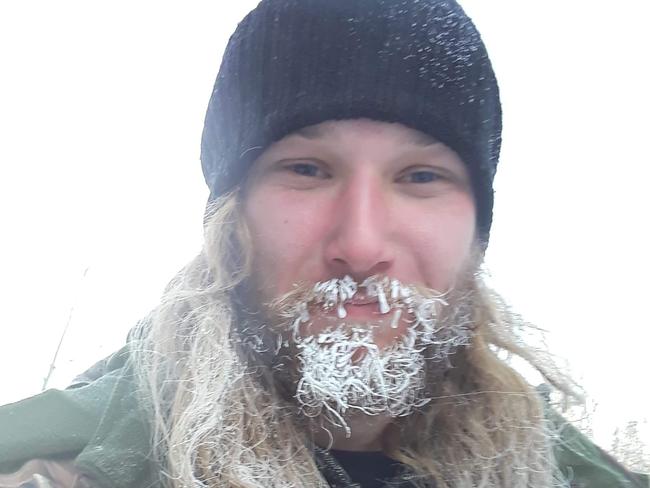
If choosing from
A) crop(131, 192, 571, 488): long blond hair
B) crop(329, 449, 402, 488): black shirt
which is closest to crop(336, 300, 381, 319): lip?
crop(131, 192, 571, 488): long blond hair

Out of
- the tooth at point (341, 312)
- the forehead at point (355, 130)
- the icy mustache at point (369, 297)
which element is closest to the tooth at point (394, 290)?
the icy mustache at point (369, 297)

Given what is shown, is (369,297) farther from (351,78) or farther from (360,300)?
(351,78)

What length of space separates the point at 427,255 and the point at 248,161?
56cm

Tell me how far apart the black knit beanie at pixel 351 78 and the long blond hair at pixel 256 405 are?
25 cm

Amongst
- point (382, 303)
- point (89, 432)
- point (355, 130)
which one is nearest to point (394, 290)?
point (382, 303)

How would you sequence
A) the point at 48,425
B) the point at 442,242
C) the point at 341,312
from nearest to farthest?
the point at 48,425
the point at 341,312
the point at 442,242

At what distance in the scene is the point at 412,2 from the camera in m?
1.72

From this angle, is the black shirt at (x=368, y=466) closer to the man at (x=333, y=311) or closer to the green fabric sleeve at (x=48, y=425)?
the man at (x=333, y=311)

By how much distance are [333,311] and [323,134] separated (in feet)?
1.60

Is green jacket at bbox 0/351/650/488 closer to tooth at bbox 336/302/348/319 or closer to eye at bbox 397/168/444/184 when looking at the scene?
tooth at bbox 336/302/348/319

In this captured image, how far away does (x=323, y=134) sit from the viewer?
5.16 feet

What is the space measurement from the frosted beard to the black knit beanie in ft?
1.47

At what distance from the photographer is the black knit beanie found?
5.19ft

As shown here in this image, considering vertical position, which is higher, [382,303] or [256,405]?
[382,303]
